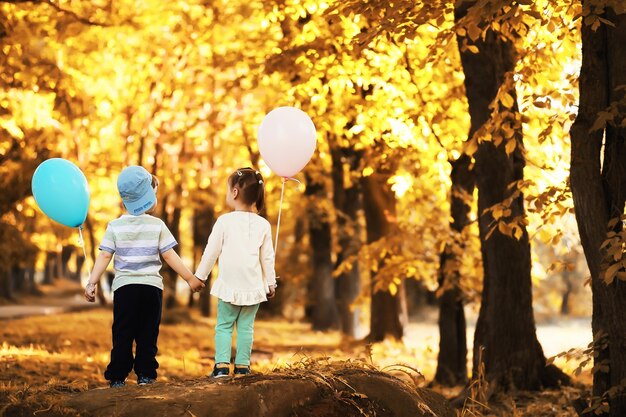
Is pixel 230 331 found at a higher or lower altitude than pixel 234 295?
lower

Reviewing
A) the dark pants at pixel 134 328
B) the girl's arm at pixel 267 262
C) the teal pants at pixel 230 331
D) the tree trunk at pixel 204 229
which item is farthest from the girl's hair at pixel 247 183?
the tree trunk at pixel 204 229

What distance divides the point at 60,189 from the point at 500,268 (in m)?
5.74

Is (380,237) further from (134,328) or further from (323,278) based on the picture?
(134,328)

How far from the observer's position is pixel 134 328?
7734 mm

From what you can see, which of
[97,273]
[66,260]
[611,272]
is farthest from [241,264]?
[66,260]

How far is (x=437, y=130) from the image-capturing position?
15258mm

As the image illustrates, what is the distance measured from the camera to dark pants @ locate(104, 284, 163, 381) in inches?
298

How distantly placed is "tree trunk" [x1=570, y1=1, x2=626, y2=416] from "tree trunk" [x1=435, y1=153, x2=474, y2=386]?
598 centimetres

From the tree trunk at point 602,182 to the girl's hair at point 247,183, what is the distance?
2861 mm

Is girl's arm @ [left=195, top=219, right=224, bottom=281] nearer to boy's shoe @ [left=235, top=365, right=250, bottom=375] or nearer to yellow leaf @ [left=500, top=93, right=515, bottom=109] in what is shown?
boy's shoe @ [left=235, top=365, right=250, bottom=375]

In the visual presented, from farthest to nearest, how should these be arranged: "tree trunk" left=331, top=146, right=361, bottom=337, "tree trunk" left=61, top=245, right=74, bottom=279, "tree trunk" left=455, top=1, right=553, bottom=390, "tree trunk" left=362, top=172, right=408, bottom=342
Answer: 1. "tree trunk" left=61, top=245, right=74, bottom=279
2. "tree trunk" left=331, top=146, right=361, bottom=337
3. "tree trunk" left=362, top=172, right=408, bottom=342
4. "tree trunk" left=455, top=1, right=553, bottom=390

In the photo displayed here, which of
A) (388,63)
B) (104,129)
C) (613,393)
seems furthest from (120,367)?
(104,129)

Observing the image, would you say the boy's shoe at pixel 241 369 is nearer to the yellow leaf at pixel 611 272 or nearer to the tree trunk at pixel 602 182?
the yellow leaf at pixel 611 272

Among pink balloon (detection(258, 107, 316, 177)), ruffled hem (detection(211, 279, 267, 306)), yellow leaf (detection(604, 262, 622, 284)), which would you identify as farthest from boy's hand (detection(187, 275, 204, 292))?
yellow leaf (detection(604, 262, 622, 284))
